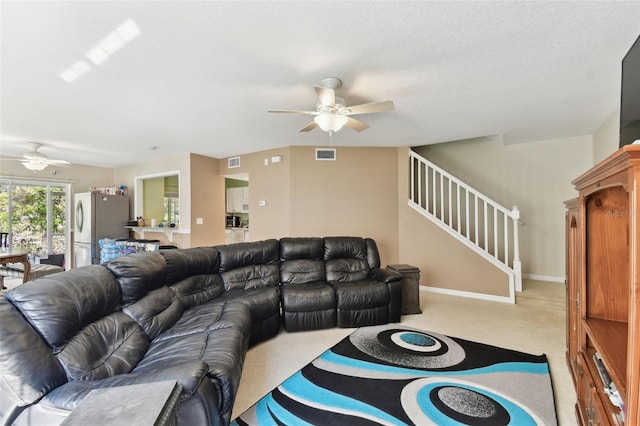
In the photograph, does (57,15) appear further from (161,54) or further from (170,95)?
(170,95)

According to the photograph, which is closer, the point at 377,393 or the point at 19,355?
the point at 19,355

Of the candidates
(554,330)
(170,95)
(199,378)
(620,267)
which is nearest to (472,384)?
(620,267)

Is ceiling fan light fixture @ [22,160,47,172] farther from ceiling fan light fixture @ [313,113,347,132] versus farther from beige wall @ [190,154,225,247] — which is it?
ceiling fan light fixture @ [313,113,347,132]

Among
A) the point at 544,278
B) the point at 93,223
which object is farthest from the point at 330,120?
the point at 93,223

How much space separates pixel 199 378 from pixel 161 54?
2.22 m

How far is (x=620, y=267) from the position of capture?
5.31ft

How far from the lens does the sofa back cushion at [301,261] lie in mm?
3686

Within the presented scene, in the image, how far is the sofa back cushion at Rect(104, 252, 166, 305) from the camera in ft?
7.07

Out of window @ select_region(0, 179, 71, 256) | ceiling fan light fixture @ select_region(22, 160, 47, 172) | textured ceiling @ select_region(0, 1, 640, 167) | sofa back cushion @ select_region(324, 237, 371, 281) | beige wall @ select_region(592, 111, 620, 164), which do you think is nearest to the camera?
textured ceiling @ select_region(0, 1, 640, 167)

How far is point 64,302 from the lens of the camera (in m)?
1.59

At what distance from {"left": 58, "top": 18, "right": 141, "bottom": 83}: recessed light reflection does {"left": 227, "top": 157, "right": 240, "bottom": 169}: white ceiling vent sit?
348 centimetres

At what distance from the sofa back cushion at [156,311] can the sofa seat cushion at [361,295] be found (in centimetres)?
167

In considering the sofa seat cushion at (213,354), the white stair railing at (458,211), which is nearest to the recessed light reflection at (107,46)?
the sofa seat cushion at (213,354)

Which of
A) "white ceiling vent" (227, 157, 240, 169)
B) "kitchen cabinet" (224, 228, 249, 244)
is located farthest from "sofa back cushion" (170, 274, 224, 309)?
"kitchen cabinet" (224, 228, 249, 244)
